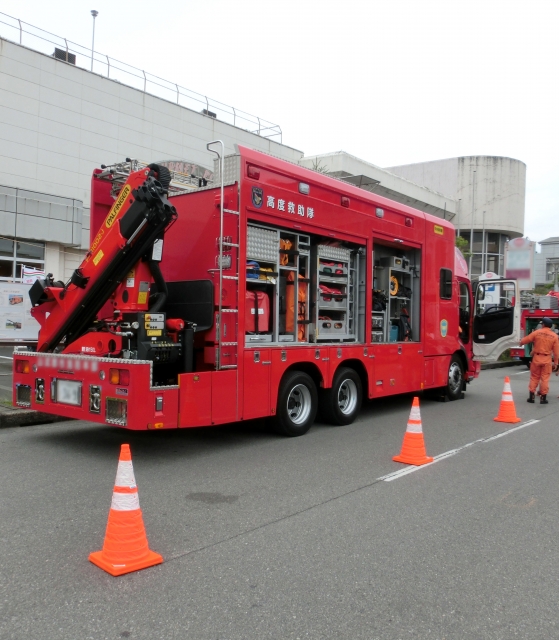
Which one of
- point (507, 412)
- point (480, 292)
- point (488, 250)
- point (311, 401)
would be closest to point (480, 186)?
point (488, 250)

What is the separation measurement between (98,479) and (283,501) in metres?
1.87

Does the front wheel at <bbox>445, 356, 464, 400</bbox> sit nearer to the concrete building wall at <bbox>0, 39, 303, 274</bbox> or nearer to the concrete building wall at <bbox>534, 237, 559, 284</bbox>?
the concrete building wall at <bbox>0, 39, 303, 274</bbox>

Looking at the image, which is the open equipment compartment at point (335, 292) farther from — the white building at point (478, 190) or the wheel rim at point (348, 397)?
the white building at point (478, 190)

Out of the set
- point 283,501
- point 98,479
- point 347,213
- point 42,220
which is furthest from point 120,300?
point 42,220

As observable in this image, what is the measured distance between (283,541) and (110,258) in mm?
3816

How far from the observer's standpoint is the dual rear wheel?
7836 millimetres

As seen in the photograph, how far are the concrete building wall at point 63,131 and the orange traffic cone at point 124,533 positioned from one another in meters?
13.7

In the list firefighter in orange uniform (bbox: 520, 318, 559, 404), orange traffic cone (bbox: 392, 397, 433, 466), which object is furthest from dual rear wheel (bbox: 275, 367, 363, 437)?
firefighter in orange uniform (bbox: 520, 318, 559, 404)

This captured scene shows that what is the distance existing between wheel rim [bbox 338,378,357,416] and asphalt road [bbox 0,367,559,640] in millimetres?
1475

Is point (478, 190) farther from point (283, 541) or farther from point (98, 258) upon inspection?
point (283, 541)

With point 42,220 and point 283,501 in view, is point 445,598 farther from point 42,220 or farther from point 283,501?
point 42,220

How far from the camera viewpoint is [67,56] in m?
17.4

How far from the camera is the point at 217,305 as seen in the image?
6898 mm

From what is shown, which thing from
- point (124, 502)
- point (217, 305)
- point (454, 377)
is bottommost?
point (124, 502)
